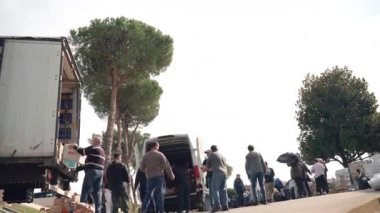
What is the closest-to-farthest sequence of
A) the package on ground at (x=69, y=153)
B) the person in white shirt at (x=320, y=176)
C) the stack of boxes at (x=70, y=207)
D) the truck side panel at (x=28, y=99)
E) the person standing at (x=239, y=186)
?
the truck side panel at (x=28, y=99), the package on ground at (x=69, y=153), the person in white shirt at (x=320, y=176), the person standing at (x=239, y=186), the stack of boxes at (x=70, y=207)

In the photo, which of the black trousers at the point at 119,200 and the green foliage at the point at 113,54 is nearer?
the black trousers at the point at 119,200

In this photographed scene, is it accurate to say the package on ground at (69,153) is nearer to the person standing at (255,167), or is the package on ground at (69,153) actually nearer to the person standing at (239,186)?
the person standing at (255,167)

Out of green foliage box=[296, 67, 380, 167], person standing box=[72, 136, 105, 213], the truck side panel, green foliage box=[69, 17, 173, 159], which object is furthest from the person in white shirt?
green foliage box=[296, 67, 380, 167]

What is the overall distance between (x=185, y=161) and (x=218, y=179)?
2.21 m

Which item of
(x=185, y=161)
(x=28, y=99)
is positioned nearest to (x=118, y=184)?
(x=28, y=99)

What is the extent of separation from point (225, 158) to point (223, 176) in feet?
Answer: 1.45

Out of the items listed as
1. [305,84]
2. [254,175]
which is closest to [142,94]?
[305,84]

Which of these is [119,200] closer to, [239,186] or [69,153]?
[69,153]

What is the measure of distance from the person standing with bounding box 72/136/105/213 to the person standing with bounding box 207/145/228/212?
248cm

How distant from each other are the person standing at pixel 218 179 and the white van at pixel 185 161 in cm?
95

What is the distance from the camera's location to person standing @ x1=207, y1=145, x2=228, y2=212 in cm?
847

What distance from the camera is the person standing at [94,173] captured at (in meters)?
6.95

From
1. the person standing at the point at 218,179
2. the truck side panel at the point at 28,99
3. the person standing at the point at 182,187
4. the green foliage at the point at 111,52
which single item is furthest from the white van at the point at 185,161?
the green foliage at the point at 111,52

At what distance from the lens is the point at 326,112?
2861cm
